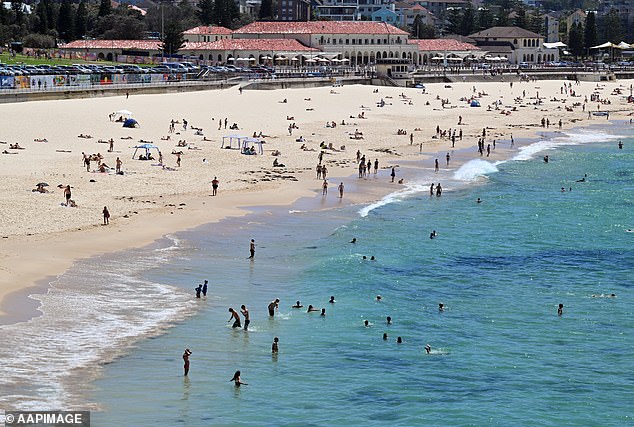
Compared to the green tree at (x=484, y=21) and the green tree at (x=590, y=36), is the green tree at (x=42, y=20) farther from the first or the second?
the green tree at (x=590, y=36)

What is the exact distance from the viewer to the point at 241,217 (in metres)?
40.5

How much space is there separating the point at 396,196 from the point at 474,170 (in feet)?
36.9

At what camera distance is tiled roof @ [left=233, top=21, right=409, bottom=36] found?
12681cm

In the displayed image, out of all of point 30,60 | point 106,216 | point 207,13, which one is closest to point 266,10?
point 207,13

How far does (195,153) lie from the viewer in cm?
5475

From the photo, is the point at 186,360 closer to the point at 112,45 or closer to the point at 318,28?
the point at 112,45

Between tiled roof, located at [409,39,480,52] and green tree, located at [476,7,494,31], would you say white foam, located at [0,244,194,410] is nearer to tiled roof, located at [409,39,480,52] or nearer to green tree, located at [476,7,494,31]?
tiled roof, located at [409,39,480,52]

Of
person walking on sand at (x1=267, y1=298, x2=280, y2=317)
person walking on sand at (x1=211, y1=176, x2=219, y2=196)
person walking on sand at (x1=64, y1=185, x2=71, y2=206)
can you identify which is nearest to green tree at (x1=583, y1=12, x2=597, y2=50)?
person walking on sand at (x1=211, y1=176, x2=219, y2=196)

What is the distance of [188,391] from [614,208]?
28465 mm

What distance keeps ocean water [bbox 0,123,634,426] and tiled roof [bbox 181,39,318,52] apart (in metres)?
78.7

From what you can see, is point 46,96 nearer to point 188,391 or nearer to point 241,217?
point 241,217

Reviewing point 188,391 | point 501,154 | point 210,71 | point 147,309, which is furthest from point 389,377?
point 210,71

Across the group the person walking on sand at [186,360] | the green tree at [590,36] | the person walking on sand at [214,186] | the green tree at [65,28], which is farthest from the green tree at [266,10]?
the person walking on sand at [186,360]

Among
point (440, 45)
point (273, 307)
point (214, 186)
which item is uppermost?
point (440, 45)
